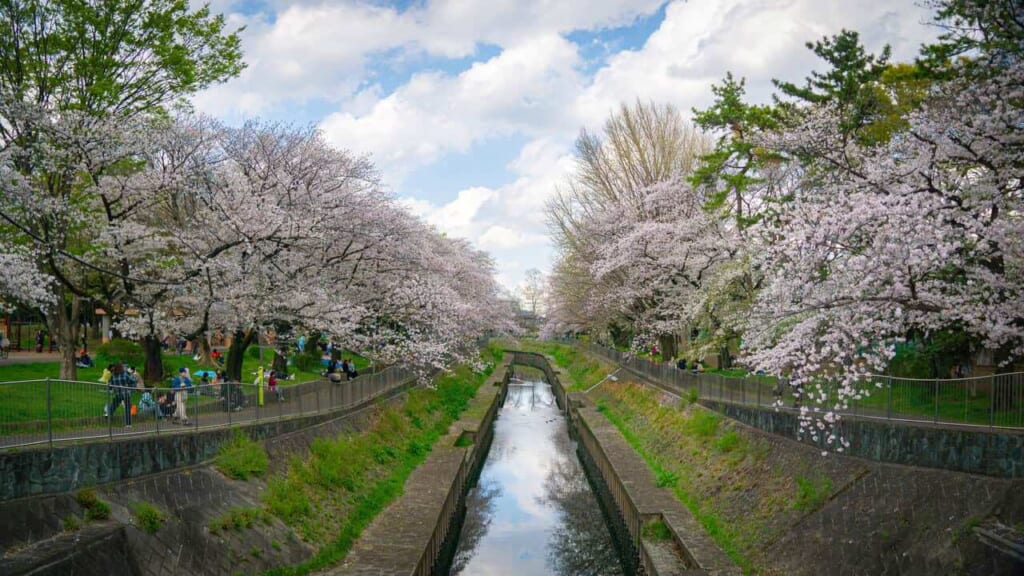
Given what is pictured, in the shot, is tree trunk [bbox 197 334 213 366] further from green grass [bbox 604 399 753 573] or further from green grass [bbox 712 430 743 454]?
green grass [bbox 712 430 743 454]

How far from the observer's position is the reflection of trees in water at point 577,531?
18.9 metres

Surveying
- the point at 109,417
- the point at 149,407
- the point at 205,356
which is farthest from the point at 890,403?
the point at 205,356

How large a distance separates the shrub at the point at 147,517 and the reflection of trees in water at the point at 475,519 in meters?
8.92

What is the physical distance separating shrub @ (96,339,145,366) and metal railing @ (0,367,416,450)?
1134cm

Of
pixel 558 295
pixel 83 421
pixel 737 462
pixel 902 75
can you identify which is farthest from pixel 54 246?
pixel 558 295

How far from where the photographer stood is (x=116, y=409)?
12133mm

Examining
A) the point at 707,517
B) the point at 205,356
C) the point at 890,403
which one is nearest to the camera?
the point at 890,403

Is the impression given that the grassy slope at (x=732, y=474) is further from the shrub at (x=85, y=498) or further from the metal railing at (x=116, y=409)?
the shrub at (x=85, y=498)

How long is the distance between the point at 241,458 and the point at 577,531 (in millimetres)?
11087

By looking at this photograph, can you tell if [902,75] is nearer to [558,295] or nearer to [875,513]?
[875,513]

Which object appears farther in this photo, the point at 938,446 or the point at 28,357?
the point at 28,357

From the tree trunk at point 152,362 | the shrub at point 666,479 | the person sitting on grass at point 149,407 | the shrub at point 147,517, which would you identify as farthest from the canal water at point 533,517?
the tree trunk at point 152,362

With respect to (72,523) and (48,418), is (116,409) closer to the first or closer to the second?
(48,418)

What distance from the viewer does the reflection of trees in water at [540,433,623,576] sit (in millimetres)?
18875
